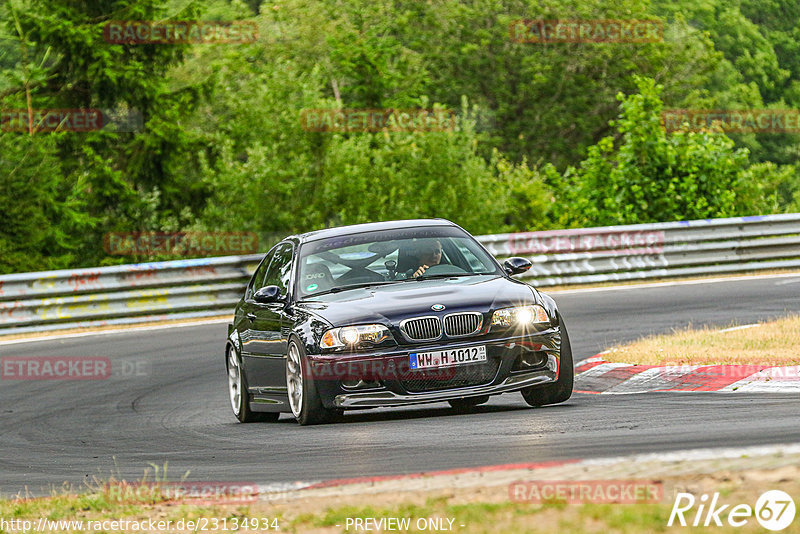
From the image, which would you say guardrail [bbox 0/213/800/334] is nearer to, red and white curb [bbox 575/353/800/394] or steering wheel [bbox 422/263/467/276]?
red and white curb [bbox 575/353/800/394]

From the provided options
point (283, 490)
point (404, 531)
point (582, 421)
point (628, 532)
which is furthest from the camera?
point (582, 421)

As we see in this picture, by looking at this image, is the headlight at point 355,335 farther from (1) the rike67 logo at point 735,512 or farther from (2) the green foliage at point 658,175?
(2) the green foliage at point 658,175

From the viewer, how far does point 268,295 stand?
35.5 ft

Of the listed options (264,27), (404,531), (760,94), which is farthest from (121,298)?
(760,94)

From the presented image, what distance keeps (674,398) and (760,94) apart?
74.4 meters

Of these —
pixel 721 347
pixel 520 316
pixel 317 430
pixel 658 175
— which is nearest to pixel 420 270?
pixel 520 316

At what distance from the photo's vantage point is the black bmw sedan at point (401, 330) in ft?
31.2

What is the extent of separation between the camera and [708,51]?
65.3 m

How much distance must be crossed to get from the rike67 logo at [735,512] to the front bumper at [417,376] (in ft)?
14.4

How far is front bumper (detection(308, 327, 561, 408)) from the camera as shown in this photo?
9.49 meters

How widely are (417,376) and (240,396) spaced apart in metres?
2.64

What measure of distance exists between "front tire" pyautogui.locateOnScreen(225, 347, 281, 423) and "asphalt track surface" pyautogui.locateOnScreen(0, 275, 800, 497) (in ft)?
0.49

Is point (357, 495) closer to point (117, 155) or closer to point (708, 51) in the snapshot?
point (117, 155)

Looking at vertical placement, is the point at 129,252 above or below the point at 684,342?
below
